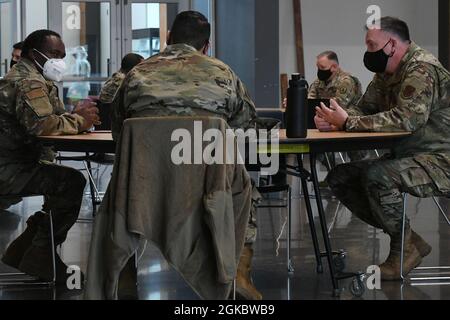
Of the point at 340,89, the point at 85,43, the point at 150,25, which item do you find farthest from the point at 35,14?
the point at 340,89

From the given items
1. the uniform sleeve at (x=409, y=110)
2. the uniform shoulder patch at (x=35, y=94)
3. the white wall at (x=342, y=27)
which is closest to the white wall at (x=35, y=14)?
the white wall at (x=342, y=27)

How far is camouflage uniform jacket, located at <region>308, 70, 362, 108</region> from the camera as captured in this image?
8.09 metres

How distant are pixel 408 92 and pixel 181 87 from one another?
1379 millimetres

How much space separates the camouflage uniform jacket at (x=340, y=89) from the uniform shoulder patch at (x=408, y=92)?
12.3 ft

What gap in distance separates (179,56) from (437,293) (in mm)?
1711

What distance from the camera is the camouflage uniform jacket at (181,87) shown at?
326 cm

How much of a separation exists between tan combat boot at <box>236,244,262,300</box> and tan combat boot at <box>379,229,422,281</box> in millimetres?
960

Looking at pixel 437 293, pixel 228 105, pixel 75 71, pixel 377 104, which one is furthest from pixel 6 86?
pixel 75 71

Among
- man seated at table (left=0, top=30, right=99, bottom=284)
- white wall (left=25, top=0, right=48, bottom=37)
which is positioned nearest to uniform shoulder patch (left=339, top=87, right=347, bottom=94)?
man seated at table (left=0, top=30, right=99, bottom=284)

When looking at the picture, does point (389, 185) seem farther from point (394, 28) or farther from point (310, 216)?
point (394, 28)

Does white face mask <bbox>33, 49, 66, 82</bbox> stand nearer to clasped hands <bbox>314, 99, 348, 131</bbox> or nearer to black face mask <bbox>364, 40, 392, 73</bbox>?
clasped hands <bbox>314, 99, 348, 131</bbox>

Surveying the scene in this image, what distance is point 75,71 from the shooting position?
41.2 feet

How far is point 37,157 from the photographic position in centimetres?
427

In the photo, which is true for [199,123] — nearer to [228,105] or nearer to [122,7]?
[228,105]
